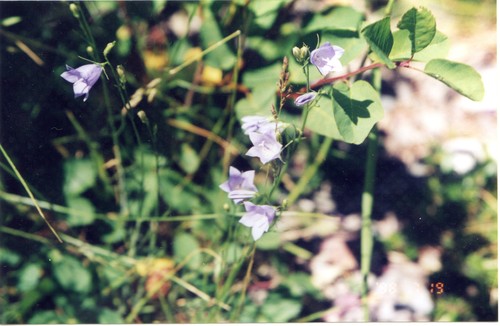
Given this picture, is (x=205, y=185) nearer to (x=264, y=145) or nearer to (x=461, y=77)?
(x=264, y=145)

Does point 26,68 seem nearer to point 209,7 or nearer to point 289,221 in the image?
point 209,7

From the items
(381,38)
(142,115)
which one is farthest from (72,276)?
(381,38)

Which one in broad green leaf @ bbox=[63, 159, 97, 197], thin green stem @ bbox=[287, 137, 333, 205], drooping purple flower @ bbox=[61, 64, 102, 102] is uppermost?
drooping purple flower @ bbox=[61, 64, 102, 102]

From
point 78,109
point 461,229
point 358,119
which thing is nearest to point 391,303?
point 461,229

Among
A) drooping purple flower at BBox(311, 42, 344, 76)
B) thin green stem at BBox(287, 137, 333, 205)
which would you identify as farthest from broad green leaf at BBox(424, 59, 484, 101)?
thin green stem at BBox(287, 137, 333, 205)

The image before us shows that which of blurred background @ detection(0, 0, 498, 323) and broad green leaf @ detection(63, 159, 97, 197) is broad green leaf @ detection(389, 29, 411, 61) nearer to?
blurred background @ detection(0, 0, 498, 323)

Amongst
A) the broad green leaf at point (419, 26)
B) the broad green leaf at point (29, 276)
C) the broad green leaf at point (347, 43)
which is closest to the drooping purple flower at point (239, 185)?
the broad green leaf at point (347, 43)
